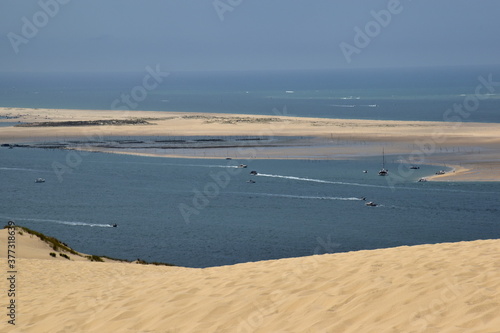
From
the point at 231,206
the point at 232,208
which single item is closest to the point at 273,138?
the point at 231,206

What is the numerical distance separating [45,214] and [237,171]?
2306 cm

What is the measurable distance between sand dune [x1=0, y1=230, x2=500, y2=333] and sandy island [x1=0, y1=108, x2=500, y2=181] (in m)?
51.4

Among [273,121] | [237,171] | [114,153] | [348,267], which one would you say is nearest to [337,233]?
[237,171]

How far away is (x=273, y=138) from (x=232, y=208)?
4313 centimetres

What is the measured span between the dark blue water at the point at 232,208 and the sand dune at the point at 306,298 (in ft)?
74.4

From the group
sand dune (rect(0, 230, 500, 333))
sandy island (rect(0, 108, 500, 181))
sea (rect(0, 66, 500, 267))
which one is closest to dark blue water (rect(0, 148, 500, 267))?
sea (rect(0, 66, 500, 267))

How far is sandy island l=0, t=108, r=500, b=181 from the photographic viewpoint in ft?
256

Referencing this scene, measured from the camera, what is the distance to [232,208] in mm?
52562

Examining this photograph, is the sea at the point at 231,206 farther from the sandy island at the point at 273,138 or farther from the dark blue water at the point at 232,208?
the sandy island at the point at 273,138

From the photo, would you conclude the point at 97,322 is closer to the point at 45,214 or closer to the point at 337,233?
the point at 337,233

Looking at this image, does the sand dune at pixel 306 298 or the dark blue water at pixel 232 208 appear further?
the dark blue water at pixel 232 208

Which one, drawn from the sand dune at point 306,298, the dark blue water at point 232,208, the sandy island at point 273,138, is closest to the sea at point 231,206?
the dark blue water at point 232,208

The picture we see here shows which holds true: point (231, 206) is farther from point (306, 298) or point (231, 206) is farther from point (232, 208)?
point (306, 298)

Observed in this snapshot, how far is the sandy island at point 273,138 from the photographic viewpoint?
78062mm
